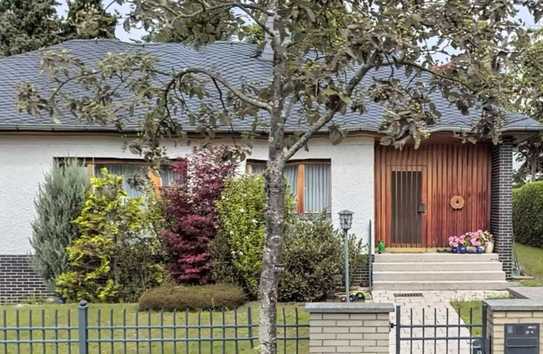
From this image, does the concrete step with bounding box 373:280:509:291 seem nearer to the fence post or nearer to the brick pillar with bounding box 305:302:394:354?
the brick pillar with bounding box 305:302:394:354

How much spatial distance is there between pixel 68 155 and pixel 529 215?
14.0 m

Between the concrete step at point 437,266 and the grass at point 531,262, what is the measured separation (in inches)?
30.6

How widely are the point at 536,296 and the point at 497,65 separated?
2691 mm

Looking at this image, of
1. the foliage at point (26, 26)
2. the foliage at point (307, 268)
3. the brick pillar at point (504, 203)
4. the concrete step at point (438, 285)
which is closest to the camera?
the foliage at point (307, 268)

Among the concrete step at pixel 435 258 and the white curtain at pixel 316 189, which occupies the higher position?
the white curtain at pixel 316 189

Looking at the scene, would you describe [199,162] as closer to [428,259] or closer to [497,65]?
[428,259]

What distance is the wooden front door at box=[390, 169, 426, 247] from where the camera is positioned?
40.4ft

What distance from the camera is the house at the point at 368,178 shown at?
11148 millimetres

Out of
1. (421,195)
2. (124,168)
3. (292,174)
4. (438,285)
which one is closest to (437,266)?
(438,285)

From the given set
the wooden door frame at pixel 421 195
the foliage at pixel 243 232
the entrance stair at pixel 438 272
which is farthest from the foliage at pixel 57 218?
the wooden door frame at pixel 421 195

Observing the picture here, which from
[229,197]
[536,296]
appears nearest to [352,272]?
[229,197]

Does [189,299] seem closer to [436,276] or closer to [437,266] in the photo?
[436,276]

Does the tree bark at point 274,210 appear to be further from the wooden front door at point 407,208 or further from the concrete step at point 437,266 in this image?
the wooden front door at point 407,208

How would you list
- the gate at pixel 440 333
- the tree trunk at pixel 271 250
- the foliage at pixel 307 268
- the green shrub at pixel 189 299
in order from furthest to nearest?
the foliage at pixel 307 268 → the green shrub at pixel 189 299 → the gate at pixel 440 333 → the tree trunk at pixel 271 250
